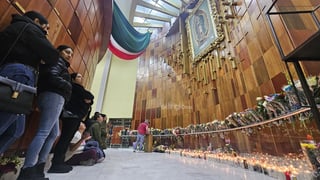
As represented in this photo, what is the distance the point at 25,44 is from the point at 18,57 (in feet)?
0.30

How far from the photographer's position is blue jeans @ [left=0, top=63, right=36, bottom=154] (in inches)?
34.5

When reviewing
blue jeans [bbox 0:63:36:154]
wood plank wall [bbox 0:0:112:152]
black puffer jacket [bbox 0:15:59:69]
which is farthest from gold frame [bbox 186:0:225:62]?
blue jeans [bbox 0:63:36:154]

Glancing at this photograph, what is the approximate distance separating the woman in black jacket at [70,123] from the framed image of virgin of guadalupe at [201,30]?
330cm

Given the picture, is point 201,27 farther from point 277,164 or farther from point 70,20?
point 277,164

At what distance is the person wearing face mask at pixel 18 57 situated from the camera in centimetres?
92

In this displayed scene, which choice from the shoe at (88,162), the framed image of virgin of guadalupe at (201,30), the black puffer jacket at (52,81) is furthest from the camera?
the framed image of virgin of guadalupe at (201,30)

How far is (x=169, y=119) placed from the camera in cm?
602

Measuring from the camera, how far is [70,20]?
7.18ft

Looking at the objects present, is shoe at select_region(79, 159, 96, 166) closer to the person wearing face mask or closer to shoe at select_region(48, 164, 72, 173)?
shoe at select_region(48, 164, 72, 173)

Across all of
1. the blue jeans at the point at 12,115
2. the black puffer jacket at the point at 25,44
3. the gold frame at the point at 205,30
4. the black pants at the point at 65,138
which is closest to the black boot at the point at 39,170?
the blue jeans at the point at 12,115

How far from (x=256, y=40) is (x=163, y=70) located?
4.62 meters

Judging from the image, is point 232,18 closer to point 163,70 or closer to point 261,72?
point 261,72

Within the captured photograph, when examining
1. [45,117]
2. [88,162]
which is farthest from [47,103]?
[88,162]

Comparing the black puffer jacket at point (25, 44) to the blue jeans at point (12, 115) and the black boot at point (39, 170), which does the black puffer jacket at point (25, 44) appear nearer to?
the blue jeans at point (12, 115)
